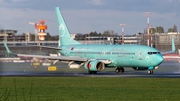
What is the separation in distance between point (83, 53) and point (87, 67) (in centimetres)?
636

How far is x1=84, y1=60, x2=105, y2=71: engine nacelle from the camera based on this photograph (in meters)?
44.0

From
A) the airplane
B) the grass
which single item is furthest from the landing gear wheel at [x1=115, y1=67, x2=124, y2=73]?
the grass

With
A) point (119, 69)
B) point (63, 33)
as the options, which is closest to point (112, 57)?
point (119, 69)

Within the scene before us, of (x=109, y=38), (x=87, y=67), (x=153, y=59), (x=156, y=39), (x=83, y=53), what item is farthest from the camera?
(x=109, y=38)

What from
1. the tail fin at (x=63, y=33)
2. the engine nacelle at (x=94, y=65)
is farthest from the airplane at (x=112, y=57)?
the tail fin at (x=63, y=33)

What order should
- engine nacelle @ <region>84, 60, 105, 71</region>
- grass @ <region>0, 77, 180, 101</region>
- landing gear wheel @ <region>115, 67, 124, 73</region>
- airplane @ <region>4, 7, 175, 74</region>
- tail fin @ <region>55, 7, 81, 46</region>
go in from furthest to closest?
tail fin @ <region>55, 7, 81, 46</region> < landing gear wheel @ <region>115, 67, 124, 73</region> < engine nacelle @ <region>84, 60, 105, 71</region> < airplane @ <region>4, 7, 175, 74</region> < grass @ <region>0, 77, 180, 101</region>

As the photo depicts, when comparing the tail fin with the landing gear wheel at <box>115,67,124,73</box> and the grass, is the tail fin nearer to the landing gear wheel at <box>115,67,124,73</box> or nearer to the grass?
the landing gear wheel at <box>115,67,124,73</box>

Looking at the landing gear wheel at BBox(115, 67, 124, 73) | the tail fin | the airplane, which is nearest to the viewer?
the airplane

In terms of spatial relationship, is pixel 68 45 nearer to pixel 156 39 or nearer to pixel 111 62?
pixel 111 62

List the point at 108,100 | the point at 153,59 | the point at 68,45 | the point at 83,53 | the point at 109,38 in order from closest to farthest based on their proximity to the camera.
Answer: the point at 108,100 → the point at 153,59 → the point at 83,53 → the point at 68,45 → the point at 109,38

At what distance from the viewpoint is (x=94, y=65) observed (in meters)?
44.0

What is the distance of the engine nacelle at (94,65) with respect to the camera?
44000mm

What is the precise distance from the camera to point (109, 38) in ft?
613

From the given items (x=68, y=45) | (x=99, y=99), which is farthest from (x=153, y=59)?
(x=99, y=99)
